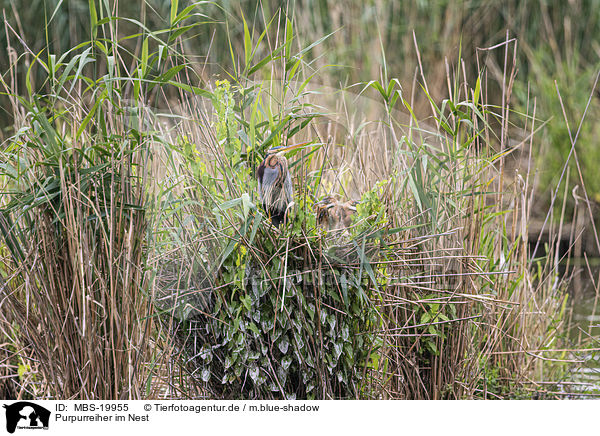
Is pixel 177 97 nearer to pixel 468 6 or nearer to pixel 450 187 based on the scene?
pixel 450 187

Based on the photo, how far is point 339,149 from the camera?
1.43 meters

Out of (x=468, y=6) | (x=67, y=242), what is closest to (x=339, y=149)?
(x=67, y=242)

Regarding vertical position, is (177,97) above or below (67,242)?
above

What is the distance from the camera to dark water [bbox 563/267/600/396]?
1.46 m

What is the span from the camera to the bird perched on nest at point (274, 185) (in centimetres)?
105

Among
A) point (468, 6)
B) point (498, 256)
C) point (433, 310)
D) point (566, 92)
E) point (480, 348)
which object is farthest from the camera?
point (566, 92)

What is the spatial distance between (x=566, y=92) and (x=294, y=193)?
184cm
